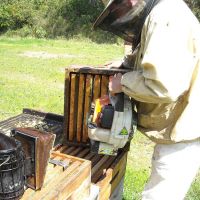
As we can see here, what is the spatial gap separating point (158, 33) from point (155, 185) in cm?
120

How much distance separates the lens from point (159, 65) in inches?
92.8

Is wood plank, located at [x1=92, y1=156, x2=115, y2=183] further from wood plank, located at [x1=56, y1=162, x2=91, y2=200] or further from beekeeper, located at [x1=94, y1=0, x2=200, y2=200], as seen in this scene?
beekeeper, located at [x1=94, y1=0, x2=200, y2=200]

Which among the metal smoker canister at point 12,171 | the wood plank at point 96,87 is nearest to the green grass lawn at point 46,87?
the wood plank at point 96,87

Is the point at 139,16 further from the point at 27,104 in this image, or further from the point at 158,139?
the point at 27,104

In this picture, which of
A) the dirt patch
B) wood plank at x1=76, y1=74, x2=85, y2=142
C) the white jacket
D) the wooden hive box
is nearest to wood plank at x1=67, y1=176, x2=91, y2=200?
the wooden hive box

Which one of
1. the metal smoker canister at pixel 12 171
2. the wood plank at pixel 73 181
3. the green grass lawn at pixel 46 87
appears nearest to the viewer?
the metal smoker canister at pixel 12 171

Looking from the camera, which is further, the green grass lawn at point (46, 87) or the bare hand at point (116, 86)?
the green grass lawn at point (46, 87)

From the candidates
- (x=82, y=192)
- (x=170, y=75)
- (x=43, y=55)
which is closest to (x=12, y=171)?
(x=82, y=192)

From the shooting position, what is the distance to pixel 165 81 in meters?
2.37

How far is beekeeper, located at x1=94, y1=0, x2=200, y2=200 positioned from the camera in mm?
2387

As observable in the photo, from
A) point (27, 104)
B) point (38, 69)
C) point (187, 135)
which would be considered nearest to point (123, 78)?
point (187, 135)

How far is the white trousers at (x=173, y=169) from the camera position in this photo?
2775 mm

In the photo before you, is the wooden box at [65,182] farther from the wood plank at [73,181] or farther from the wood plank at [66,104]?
the wood plank at [66,104]

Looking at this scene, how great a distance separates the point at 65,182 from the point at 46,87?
19.9ft
